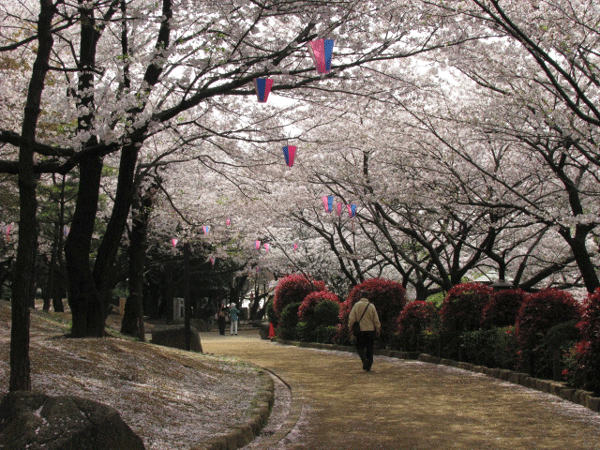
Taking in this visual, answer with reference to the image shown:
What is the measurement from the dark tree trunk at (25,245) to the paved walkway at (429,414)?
8.01 feet

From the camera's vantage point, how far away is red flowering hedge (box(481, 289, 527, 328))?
40.3 ft

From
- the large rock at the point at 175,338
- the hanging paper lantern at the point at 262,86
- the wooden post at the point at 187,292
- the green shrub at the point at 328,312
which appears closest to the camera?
the hanging paper lantern at the point at 262,86

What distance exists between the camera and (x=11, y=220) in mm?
23969

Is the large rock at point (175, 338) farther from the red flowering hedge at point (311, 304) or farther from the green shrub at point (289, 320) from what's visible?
the green shrub at point (289, 320)

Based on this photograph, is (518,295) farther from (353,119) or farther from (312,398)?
(353,119)

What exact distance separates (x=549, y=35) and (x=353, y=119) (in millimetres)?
7671

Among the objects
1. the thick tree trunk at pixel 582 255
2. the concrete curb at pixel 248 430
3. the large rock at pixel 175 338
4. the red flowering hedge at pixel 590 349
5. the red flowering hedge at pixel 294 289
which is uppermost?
the thick tree trunk at pixel 582 255

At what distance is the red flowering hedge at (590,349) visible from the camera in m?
7.69

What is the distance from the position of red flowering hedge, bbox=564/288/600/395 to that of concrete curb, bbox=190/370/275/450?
4.03 m

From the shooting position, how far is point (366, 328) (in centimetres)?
1260

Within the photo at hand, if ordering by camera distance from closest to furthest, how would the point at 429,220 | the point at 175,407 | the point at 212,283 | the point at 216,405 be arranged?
the point at 175,407 < the point at 216,405 < the point at 429,220 < the point at 212,283

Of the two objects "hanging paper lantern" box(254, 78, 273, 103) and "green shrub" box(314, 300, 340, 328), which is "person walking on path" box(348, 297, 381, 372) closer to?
"hanging paper lantern" box(254, 78, 273, 103)

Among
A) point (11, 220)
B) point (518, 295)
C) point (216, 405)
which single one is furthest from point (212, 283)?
point (216, 405)

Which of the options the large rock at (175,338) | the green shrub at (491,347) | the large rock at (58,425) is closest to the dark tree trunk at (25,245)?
the large rock at (58,425)
